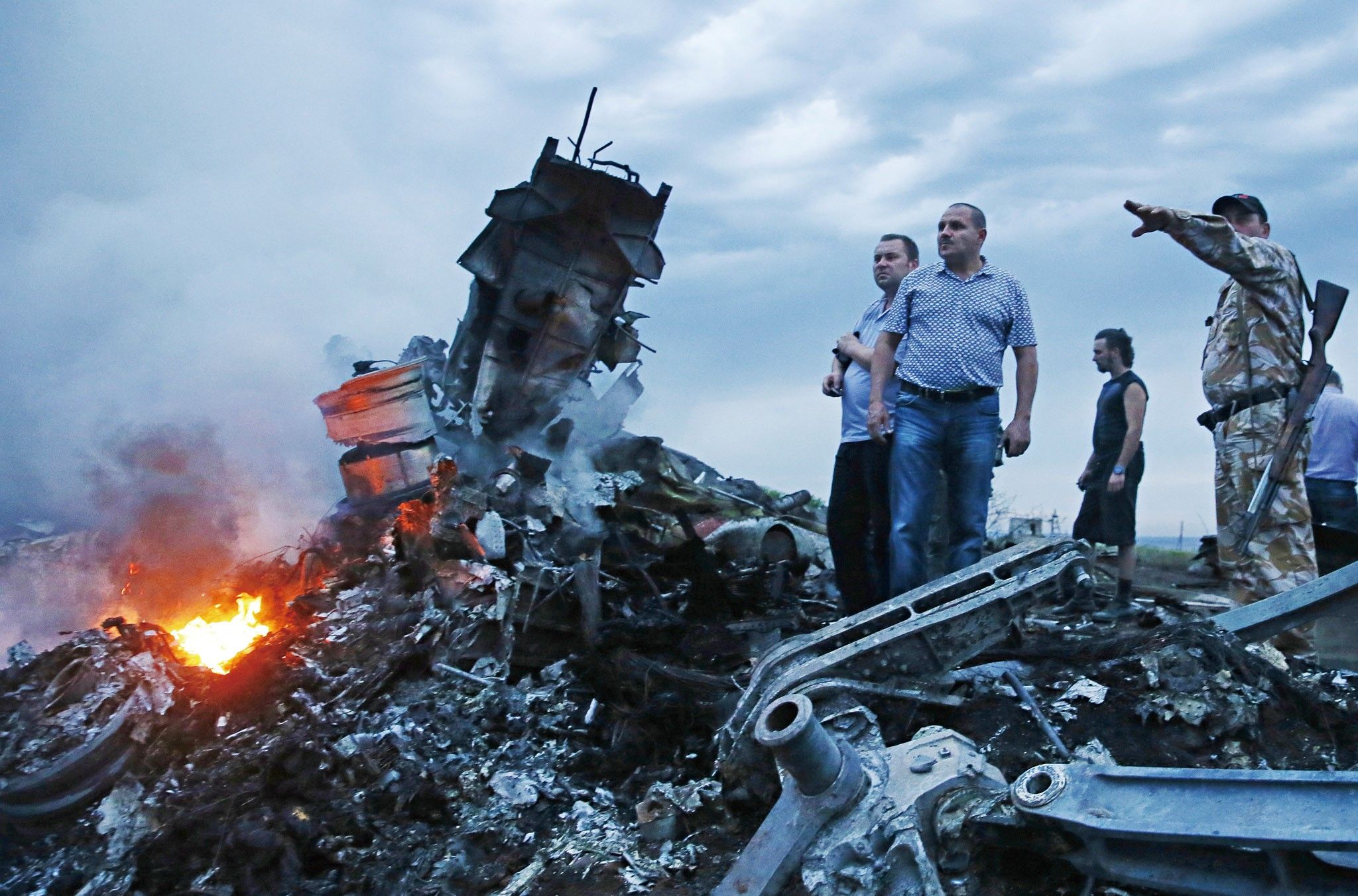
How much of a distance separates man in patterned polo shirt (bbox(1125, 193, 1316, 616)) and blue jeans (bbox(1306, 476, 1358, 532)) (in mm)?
1174

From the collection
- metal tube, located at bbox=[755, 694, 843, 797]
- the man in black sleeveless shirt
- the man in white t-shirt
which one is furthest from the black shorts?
metal tube, located at bbox=[755, 694, 843, 797]

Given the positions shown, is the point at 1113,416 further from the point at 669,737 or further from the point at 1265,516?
the point at 669,737

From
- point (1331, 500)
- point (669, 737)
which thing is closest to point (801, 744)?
point (669, 737)

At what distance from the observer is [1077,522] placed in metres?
6.09

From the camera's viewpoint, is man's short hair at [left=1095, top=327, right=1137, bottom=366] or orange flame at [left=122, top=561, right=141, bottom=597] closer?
man's short hair at [left=1095, top=327, right=1137, bottom=366]

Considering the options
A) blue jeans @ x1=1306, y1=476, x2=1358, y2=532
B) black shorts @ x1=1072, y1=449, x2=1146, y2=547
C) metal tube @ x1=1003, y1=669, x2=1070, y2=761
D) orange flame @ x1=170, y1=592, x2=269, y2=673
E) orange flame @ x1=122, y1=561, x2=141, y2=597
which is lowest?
metal tube @ x1=1003, y1=669, x2=1070, y2=761

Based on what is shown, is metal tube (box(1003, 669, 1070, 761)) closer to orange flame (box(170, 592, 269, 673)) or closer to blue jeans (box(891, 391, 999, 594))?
blue jeans (box(891, 391, 999, 594))

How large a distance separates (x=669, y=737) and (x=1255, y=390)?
3150 mm

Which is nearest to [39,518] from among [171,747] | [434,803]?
[171,747]

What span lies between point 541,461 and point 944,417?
4.32m

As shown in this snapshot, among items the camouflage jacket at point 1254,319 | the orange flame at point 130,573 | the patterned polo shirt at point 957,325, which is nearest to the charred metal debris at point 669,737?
the patterned polo shirt at point 957,325

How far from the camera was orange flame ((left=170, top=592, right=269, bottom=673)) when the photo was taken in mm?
5477

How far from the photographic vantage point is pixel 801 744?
231 cm

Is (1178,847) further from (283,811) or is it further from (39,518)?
(39,518)
